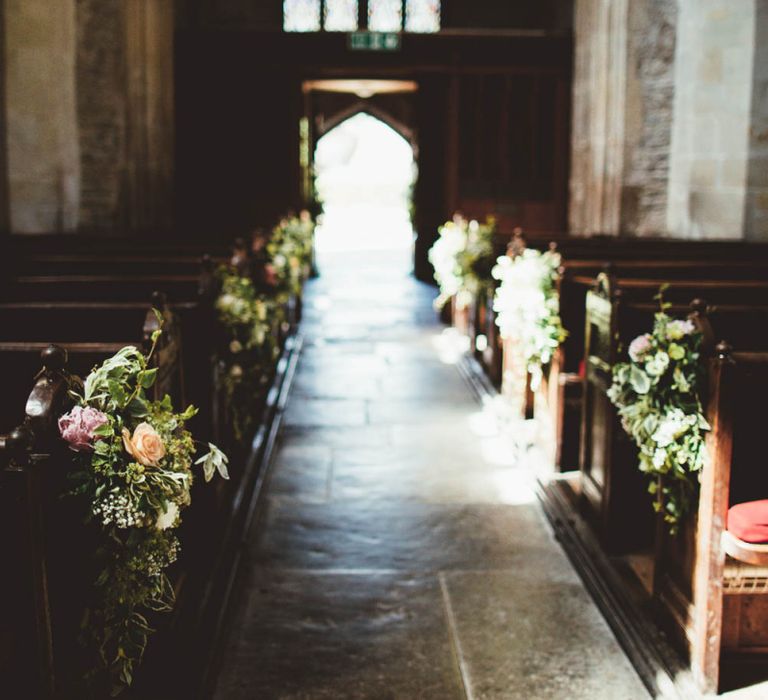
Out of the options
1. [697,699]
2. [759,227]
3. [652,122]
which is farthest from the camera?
[652,122]

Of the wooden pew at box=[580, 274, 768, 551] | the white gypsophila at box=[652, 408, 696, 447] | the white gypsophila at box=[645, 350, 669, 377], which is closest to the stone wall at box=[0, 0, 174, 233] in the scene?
the wooden pew at box=[580, 274, 768, 551]

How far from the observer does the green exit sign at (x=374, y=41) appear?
35.4 ft

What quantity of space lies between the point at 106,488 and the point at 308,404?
436 cm

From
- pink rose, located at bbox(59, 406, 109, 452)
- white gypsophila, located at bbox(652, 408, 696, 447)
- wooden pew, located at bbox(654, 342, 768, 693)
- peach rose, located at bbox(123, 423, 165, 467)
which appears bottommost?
wooden pew, located at bbox(654, 342, 768, 693)

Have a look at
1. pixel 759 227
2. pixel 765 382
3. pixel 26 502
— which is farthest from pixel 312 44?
pixel 26 502

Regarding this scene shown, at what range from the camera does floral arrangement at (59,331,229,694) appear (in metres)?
2.16

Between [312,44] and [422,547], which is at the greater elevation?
[312,44]

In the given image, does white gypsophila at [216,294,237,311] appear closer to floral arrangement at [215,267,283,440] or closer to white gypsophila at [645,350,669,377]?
floral arrangement at [215,267,283,440]

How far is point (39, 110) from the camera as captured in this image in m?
9.09

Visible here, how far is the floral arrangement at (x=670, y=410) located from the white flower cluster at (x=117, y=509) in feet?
5.02

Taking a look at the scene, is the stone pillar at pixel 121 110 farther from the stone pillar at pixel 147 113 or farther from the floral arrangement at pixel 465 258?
the floral arrangement at pixel 465 258

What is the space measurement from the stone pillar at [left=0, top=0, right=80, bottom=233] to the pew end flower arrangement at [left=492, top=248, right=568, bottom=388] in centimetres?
535

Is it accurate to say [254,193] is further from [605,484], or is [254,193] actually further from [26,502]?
[26,502]

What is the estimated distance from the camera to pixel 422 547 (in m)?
4.06
